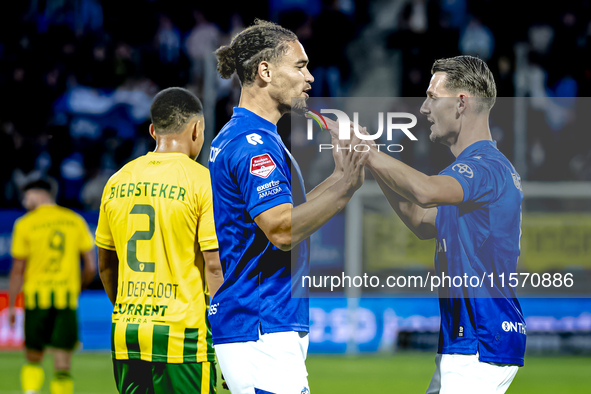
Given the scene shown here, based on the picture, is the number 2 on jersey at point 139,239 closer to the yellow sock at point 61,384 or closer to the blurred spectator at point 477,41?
the yellow sock at point 61,384

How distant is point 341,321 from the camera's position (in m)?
11.4

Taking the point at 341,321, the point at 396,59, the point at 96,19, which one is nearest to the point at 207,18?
the point at 96,19

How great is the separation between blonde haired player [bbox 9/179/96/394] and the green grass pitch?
1.27 metres

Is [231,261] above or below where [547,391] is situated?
above

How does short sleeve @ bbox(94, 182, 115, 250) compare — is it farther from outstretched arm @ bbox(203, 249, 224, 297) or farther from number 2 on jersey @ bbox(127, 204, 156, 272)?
outstretched arm @ bbox(203, 249, 224, 297)

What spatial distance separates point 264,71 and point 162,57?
12.0m

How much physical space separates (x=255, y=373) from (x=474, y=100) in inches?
64.9

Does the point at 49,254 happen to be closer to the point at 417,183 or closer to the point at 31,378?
the point at 31,378

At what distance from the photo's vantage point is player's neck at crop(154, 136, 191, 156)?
395cm

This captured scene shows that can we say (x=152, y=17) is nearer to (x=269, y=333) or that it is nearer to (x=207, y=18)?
(x=207, y=18)

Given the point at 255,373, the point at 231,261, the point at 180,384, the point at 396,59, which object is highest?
the point at 396,59

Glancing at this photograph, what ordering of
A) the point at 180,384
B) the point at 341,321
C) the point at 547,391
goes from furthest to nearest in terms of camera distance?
1. the point at 341,321
2. the point at 547,391
3. the point at 180,384

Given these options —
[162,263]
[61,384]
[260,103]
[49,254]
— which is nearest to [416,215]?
[260,103]

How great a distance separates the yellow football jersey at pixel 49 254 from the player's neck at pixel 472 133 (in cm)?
533
